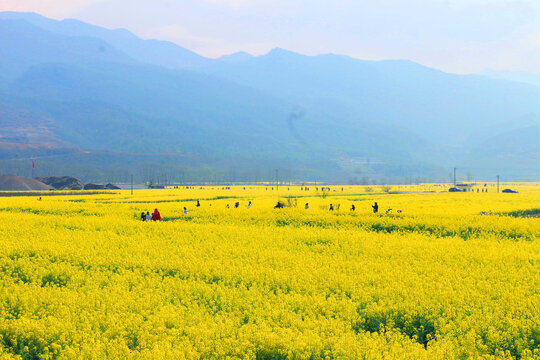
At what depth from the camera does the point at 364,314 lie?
48.5ft

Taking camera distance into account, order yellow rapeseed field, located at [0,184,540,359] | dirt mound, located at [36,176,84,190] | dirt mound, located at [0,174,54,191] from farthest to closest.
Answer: dirt mound, located at [36,176,84,190] → dirt mound, located at [0,174,54,191] → yellow rapeseed field, located at [0,184,540,359]

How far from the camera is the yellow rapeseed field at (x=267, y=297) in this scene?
40.0ft

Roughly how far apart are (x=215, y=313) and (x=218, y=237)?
50.0ft

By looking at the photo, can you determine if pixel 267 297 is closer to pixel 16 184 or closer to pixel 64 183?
pixel 16 184

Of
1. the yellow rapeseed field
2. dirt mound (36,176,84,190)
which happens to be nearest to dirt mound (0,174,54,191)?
dirt mound (36,176,84,190)

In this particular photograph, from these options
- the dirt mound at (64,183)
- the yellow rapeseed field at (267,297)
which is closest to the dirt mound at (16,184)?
the dirt mound at (64,183)

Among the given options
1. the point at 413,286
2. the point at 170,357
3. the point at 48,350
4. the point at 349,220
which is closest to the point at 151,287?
the point at 48,350

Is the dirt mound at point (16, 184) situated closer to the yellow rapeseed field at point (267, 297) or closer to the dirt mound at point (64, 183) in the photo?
the dirt mound at point (64, 183)

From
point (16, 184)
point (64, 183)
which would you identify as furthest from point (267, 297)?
point (64, 183)

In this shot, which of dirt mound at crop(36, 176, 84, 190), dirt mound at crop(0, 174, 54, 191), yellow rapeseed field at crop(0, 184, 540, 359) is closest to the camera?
yellow rapeseed field at crop(0, 184, 540, 359)

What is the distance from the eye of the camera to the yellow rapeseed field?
12.2 m

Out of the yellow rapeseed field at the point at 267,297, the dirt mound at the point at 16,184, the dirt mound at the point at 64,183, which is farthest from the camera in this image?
the dirt mound at the point at 64,183

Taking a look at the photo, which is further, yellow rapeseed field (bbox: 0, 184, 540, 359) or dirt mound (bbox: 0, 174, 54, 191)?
dirt mound (bbox: 0, 174, 54, 191)

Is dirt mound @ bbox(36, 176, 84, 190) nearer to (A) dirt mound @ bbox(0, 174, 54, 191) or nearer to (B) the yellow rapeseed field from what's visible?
(A) dirt mound @ bbox(0, 174, 54, 191)
